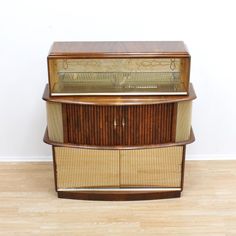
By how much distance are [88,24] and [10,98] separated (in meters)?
0.70

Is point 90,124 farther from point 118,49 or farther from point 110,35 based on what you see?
point 110,35

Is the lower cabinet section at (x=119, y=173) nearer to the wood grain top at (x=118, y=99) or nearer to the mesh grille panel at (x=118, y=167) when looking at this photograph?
the mesh grille panel at (x=118, y=167)

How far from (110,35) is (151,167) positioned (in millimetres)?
814

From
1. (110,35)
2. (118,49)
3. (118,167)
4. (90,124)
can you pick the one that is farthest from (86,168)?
(110,35)

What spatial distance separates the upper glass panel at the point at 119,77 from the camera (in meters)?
2.15

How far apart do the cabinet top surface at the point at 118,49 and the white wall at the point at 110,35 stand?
18 centimetres

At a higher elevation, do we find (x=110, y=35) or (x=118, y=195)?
(x=110, y=35)

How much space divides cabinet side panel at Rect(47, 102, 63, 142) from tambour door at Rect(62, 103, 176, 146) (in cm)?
2

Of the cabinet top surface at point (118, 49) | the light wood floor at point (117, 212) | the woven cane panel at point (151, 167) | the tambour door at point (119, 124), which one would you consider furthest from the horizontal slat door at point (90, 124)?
the light wood floor at point (117, 212)

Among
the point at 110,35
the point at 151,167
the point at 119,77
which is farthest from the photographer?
the point at 110,35

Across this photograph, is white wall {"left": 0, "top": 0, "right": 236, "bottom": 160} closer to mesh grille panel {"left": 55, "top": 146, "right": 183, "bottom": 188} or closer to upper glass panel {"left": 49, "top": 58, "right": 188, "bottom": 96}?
upper glass panel {"left": 49, "top": 58, "right": 188, "bottom": 96}

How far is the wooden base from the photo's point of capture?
2379mm

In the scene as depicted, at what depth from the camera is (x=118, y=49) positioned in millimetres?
2148

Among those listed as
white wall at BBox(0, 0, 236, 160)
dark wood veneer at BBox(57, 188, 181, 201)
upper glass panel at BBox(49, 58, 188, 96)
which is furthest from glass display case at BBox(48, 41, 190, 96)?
dark wood veneer at BBox(57, 188, 181, 201)
